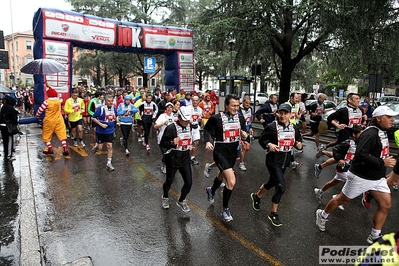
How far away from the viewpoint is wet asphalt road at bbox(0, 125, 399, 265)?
12.9 ft

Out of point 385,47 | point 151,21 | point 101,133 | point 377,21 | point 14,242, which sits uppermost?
point 151,21

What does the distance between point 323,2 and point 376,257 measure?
39.2 feet

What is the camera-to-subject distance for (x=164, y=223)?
4.84m

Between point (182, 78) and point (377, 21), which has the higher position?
point (377, 21)

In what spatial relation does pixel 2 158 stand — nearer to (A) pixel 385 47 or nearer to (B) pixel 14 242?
(B) pixel 14 242

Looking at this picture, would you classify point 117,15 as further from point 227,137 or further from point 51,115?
point 227,137

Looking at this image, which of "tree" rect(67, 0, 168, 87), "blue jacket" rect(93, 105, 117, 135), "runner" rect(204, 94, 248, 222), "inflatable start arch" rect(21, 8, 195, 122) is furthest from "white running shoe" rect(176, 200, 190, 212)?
"tree" rect(67, 0, 168, 87)

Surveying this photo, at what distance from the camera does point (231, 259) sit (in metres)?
3.80

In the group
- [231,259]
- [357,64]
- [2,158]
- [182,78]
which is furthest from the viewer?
[182,78]

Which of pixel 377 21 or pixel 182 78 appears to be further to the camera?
pixel 182 78

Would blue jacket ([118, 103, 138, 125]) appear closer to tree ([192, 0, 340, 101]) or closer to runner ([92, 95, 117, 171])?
runner ([92, 95, 117, 171])

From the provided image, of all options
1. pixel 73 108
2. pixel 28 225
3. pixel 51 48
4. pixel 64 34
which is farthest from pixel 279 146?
pixel 64 34

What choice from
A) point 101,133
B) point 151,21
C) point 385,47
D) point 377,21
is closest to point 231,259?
point 101,133

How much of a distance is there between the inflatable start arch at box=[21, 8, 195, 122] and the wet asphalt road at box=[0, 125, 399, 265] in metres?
8.37
